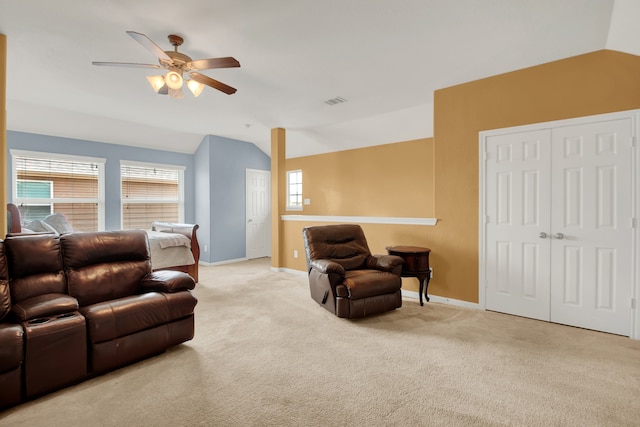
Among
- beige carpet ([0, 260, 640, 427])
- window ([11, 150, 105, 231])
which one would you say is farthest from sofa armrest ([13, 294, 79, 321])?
window ([11, 150, 105, 231])

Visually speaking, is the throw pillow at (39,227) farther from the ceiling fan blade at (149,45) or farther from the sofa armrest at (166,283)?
the ceiling fan blade at (149,45)

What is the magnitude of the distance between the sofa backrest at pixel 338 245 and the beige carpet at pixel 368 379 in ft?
2.58

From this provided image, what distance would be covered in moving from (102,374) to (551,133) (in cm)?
474

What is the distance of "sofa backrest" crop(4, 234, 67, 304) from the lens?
245cm

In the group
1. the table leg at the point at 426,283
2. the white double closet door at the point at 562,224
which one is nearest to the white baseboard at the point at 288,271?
the table leg at the point at 426,283

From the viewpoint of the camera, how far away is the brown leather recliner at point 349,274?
11.1 feet

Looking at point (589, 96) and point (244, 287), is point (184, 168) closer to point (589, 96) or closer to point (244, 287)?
point (244, 287)

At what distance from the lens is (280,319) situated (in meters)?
3.50

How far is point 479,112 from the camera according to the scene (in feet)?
12.5

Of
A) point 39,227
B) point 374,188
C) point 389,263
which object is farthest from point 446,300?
point 39,227

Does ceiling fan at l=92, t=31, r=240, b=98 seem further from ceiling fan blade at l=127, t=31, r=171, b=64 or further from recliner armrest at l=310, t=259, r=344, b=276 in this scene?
recliner armrest at l=310, t=259, r=344, b=276

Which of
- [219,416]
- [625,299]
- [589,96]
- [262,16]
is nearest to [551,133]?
[589,96]

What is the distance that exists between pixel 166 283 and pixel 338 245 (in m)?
2.09

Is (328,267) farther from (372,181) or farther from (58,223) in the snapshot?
(58,223)
